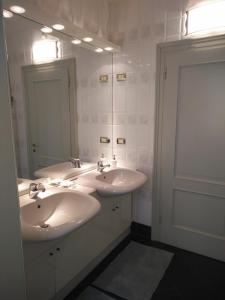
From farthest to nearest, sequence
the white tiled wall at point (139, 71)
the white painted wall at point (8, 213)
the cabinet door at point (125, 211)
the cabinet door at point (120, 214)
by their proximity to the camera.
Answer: the cabinet door at point (125, 211)
the cabinet door at point (120, 214)
the white tiled wall at point (139, 71)
the white painted wall at point (8, 213)

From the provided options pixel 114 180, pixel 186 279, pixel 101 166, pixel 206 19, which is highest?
pixel 206 19

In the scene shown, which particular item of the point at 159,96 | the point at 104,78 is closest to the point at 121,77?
the point at 104,78

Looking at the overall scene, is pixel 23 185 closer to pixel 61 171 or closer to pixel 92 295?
pixel 61 171

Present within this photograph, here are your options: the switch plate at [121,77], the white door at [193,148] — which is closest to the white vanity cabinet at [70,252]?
the white door at [193,148]

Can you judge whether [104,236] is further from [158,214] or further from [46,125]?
[46,125]

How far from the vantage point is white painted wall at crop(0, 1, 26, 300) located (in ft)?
2.62

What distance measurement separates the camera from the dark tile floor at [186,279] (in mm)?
1738

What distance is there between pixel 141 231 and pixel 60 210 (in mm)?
1262

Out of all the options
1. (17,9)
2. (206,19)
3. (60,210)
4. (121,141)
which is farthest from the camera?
(121,141)

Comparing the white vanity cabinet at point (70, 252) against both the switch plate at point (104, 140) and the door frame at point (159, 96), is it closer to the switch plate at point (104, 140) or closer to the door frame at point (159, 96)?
the door frame at point (159, 96)

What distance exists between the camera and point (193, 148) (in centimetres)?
213

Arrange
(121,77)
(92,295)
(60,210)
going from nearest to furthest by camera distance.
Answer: (60,210), (92,295), (121,77)

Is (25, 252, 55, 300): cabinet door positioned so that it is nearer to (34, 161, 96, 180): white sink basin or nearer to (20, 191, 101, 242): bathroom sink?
(20, 191, 101, 242): bathroom sink

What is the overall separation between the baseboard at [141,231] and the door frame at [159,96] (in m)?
0.06
